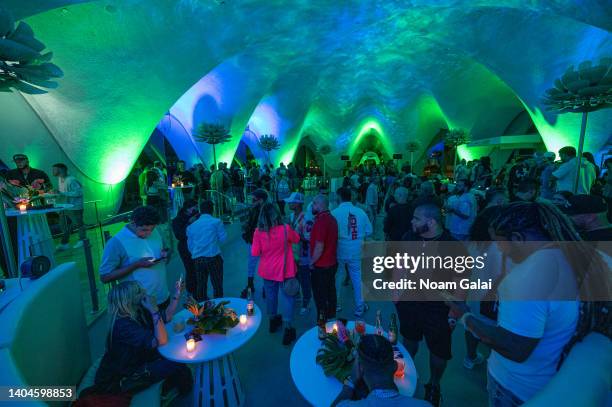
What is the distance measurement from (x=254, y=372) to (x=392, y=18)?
13290 millimetres

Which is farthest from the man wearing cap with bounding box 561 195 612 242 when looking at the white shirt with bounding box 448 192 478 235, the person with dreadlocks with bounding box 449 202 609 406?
the white shirt with bounding box 448 192 478 235

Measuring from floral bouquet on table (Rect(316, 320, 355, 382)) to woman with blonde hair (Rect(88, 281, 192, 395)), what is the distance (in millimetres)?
1348

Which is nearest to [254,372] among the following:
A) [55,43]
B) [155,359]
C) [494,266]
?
[155,359]

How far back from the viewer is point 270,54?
1301 cm

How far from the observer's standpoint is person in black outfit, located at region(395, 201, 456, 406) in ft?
7.77

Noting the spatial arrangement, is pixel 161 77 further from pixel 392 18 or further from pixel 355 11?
pixel 392 18

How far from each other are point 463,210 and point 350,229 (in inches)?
82.5

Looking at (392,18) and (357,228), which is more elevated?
(392,18)

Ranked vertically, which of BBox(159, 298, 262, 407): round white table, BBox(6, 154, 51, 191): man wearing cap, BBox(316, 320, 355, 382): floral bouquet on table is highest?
BBox(6, 154, 51, 191): man wearing cap

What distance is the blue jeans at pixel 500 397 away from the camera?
152 cm

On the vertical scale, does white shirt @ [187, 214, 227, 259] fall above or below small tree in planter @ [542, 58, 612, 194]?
below

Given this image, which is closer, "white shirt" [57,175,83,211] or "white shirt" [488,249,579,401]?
"white shirt" [488,249,579,401]

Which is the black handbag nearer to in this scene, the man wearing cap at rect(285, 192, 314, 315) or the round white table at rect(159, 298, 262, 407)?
the man wearing cap at rect(285, 192, 314, 315)

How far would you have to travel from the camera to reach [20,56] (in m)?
2.53
